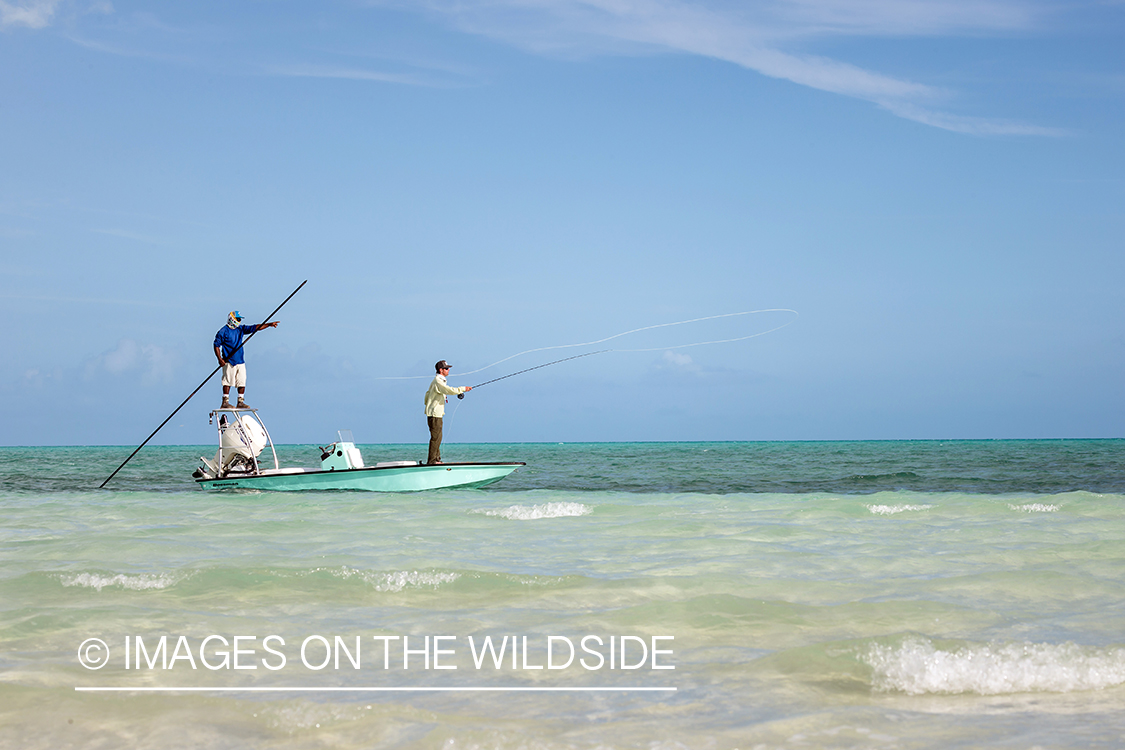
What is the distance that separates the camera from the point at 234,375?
17.1 meters

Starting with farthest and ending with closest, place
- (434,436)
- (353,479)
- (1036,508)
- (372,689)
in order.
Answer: (434,436)
(353,479)
(1036,508)
(372,689)

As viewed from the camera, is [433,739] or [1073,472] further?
[1073,472]

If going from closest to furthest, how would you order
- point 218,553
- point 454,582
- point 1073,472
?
point 454,582 → point 218,553 → point 1073,472

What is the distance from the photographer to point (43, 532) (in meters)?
11.2

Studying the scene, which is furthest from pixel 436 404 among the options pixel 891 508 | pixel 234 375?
pixel 891 508

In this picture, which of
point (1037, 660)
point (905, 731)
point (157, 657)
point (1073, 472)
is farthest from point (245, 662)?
point (1073, 472)

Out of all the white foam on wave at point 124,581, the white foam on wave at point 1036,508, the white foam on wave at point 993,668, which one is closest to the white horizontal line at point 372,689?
the white foam on wave at point 993,668

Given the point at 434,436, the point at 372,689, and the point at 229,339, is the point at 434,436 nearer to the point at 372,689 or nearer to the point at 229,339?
the point at 229,339

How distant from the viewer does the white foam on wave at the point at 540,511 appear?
1280 cm

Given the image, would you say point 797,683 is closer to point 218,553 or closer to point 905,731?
point 905,731

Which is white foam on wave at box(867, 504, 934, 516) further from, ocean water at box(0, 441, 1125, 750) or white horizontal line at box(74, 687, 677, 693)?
white horizontal line at box(74, 687, 677, 693)

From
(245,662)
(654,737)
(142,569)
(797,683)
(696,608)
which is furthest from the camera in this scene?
(142,569)

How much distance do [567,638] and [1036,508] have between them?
36.2 ft

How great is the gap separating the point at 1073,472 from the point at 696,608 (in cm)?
2867
